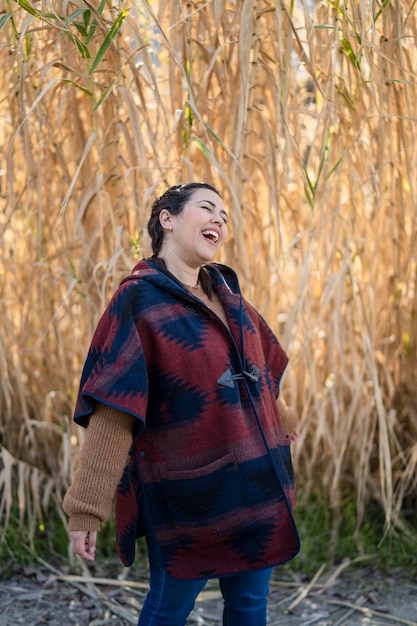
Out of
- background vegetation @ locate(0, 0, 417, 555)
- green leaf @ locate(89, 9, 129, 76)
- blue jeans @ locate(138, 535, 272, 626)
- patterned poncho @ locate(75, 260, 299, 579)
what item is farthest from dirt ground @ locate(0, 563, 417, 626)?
green leaf @ locate(89, 9, 129, 76)

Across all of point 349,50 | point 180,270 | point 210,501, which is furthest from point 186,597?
point 349,50

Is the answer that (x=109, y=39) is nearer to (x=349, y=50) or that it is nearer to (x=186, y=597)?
(x=349, y=50)

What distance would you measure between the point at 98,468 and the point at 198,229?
1.51 ft

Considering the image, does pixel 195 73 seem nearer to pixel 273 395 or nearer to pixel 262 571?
pixel 273 395

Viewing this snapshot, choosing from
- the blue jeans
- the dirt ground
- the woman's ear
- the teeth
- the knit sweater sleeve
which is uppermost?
Answer: the woman's ear

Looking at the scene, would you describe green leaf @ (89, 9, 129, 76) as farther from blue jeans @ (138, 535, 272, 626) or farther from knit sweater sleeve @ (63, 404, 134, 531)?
blue jeans @ (138, 535, 272, 626)

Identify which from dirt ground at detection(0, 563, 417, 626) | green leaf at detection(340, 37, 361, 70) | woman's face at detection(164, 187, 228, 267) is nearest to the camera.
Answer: woman's face at detection(164, 187, 228, 267)

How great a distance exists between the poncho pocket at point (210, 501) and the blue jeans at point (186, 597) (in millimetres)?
110

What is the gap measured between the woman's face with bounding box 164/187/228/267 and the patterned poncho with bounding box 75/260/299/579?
0.20 feet

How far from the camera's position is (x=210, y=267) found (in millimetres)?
1508

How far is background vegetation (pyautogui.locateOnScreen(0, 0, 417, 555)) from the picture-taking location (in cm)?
173

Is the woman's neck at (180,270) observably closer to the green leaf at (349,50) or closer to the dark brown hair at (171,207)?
the dark brown hair at (171,207)

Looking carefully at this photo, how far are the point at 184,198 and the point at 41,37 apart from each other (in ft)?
2.50

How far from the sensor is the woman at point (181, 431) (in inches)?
49.9
